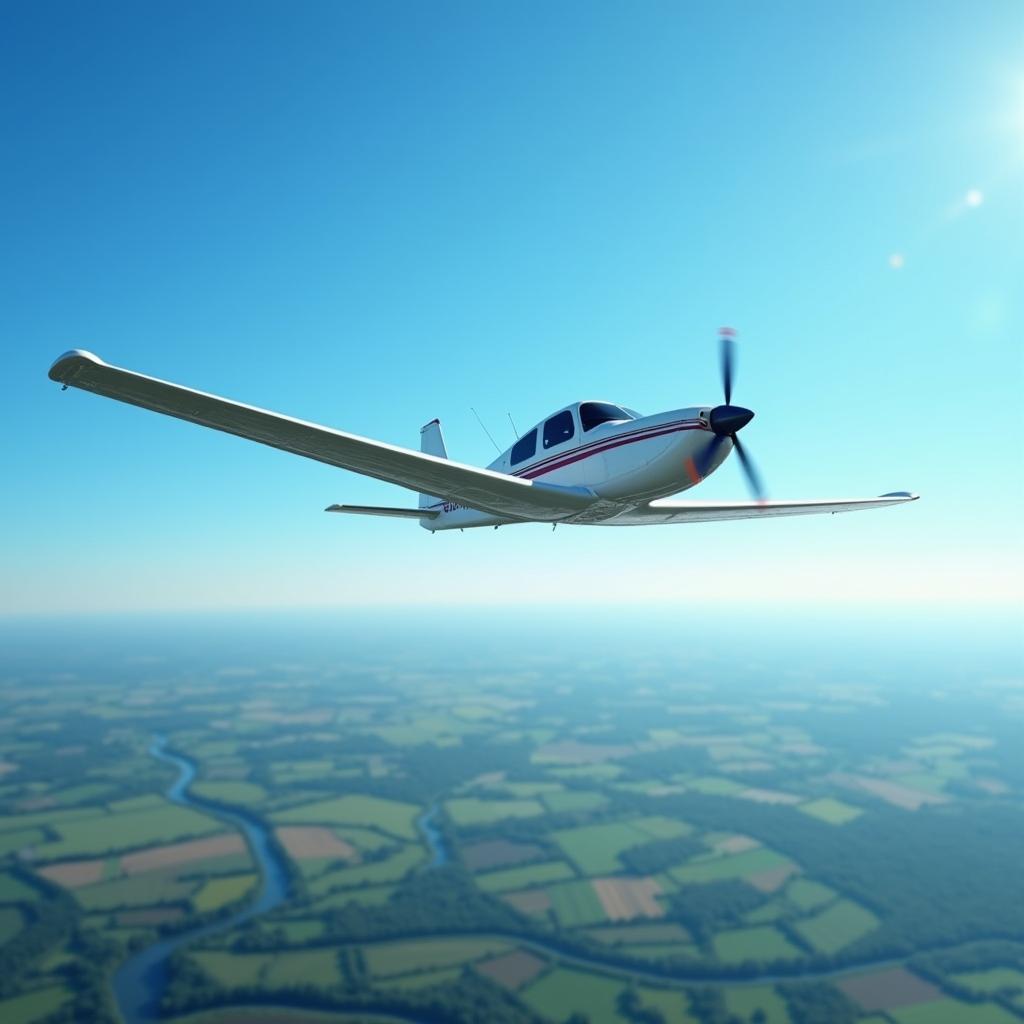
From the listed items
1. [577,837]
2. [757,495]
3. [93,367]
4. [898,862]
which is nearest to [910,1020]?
[898,862]

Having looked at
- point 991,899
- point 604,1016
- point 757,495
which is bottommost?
point 991,899

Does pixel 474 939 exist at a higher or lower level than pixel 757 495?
lower

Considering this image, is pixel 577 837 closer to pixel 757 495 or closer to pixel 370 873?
pixel 370 873

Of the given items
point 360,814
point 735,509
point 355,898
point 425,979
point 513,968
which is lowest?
point 425,979

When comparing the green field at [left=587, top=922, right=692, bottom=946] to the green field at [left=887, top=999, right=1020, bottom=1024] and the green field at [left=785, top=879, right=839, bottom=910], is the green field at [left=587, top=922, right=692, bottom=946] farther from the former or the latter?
the green field at [left=887, top=999, right=1020, bottom=1024]

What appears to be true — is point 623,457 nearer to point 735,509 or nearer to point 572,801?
point 735,509

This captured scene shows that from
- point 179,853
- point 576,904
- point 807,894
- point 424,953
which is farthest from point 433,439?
point 807,894
